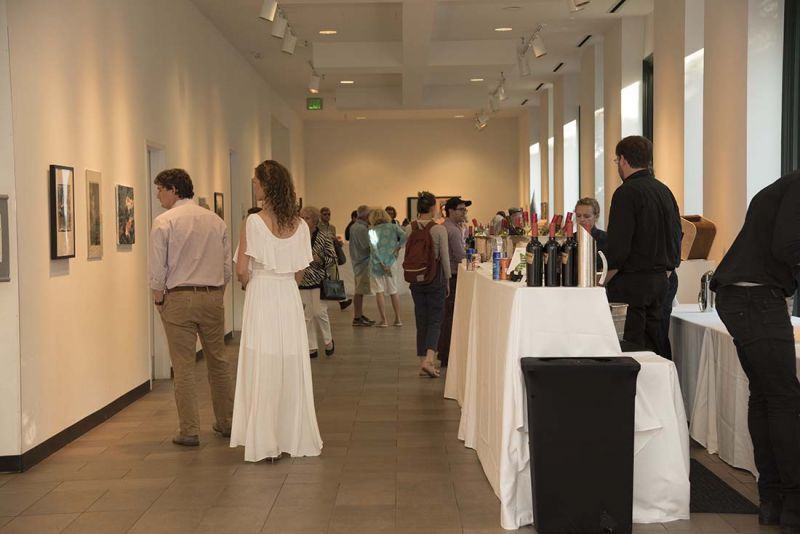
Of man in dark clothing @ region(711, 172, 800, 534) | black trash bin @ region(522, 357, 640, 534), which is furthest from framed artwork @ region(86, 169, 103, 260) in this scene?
man in dark clothing @ region(711, 172, 800, 534)

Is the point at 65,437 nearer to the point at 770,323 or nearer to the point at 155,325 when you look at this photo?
the point at 155,325

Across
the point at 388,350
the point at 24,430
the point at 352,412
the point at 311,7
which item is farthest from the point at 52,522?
the point at 311,7


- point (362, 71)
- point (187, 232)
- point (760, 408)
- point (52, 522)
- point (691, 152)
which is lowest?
point (52, 522)

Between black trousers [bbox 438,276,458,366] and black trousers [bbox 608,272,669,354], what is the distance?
3.34m

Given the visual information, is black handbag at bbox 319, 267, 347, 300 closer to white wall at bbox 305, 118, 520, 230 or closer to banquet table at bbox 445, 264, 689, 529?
banquet table at bbox 445, 264, 689, 529

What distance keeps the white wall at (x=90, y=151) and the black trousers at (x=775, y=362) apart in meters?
3.74

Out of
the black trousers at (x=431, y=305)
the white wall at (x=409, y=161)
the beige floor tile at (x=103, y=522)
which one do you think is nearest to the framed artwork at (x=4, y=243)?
the beige floor tile at (x=103, y=522)

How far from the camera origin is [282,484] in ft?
16.4

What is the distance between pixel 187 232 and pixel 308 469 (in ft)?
5.24

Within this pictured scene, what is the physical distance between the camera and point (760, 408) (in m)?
4.09

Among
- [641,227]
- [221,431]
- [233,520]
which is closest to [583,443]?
[233,520]

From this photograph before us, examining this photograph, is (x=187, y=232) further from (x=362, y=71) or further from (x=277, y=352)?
(x=362, y=71)

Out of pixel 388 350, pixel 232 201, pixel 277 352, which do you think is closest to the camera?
pixel 277 352

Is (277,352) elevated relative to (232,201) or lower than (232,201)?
lower
